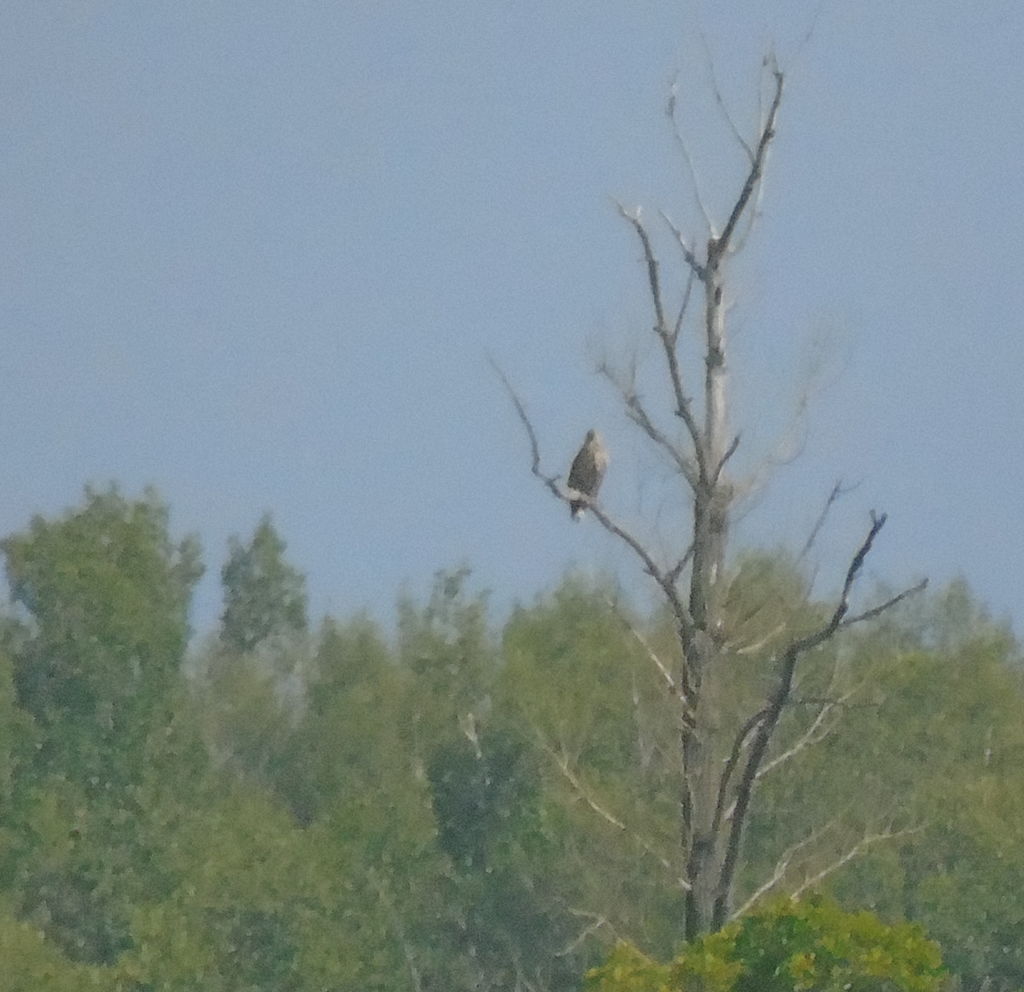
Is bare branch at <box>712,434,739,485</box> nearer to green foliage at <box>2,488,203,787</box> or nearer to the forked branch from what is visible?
the forked branch

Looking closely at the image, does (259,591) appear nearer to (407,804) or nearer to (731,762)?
(407,804)

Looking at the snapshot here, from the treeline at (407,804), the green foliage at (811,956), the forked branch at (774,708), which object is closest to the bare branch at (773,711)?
the forked branch at (774,708)

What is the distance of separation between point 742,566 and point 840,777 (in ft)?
60.5

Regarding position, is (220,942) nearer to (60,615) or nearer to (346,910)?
(346,910)

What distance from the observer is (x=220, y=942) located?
26609 mm

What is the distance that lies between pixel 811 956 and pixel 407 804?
23.1 m

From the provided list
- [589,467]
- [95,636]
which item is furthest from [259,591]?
[589,467]

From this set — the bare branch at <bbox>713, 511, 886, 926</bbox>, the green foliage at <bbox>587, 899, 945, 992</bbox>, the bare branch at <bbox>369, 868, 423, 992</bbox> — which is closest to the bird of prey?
the bare branch at <bbox>713, 511, 886, 926</bbox>

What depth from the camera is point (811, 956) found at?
8.19m

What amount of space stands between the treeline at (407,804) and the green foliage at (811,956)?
12.9m

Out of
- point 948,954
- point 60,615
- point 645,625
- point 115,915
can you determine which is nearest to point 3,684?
point 60,615

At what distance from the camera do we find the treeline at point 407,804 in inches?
1011

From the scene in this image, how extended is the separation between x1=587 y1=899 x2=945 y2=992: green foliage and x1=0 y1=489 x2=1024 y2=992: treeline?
42.5 ft

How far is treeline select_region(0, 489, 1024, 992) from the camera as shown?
2567cm
